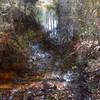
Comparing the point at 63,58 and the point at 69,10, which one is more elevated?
the point at 69,10

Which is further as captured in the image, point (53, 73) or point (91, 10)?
point (91, 10)

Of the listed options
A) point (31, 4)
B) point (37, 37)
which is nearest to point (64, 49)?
Answer: point (37, 37)

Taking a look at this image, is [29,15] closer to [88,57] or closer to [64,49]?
[64,49]

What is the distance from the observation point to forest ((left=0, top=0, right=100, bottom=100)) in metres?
6.30

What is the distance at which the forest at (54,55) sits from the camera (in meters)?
6.30

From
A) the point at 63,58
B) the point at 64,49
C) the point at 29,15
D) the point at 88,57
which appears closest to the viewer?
the point at 88,57

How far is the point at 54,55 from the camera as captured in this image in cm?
878

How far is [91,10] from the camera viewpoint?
11.0m

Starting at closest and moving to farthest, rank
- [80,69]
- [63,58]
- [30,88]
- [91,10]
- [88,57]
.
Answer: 1. [30,88]
2. [80,69]
3. [88,57]
4. [63,58]
5. [91,10]

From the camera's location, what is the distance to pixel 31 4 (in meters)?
18.6

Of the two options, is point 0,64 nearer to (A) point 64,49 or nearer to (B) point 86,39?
(A) point 64,49

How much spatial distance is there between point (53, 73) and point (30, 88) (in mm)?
1084

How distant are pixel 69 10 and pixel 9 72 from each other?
22.6 feet

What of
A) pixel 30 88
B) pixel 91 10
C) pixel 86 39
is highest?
pixel 91 10
